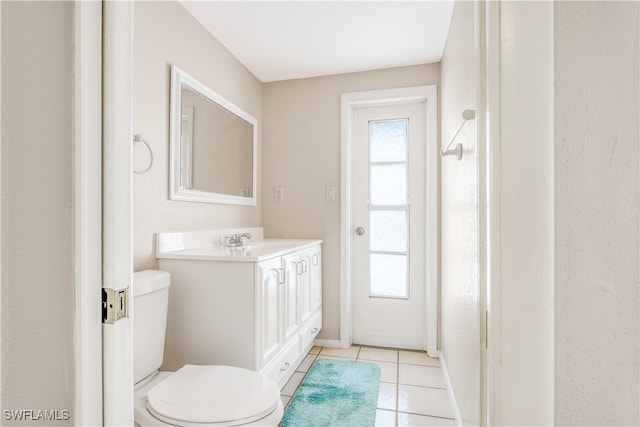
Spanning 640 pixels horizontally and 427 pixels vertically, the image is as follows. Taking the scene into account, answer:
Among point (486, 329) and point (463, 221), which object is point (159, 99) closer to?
point (463, 221)

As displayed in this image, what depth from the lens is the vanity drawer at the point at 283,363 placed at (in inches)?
68.3

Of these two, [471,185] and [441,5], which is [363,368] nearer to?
[471,185]

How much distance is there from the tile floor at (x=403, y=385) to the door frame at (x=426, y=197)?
6.6 inches

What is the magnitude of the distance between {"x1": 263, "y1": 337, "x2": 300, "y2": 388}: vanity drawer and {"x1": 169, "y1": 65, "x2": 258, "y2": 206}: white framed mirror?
1.03 m

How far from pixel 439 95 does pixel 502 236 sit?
8.04 feet

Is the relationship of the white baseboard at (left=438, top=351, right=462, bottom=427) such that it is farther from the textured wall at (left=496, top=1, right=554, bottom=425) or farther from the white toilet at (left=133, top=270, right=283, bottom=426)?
the textured wall at (left=496, top=1, right=554, bottom=425)

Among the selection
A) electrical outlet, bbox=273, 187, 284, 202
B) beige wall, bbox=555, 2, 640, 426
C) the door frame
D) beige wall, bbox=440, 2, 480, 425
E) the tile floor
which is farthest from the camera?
electrical outlet, bbox=273, 187, 284, 202

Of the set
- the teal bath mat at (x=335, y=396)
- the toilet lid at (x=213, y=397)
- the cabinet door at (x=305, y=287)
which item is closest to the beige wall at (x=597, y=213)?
the toilet lid at (x=213, y=397)

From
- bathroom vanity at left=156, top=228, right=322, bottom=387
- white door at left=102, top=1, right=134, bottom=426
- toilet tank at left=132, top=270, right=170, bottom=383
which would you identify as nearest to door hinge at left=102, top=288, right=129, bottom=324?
white door at left=102, top=1, right=134, bottom=426

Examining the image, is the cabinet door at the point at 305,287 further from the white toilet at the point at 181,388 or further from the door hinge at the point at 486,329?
the door hinge at the point at 486,329

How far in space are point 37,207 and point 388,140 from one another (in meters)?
2.58

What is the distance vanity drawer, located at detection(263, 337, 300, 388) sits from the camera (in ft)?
5.69

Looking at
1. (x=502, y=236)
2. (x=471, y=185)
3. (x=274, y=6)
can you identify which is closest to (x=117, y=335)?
(x=502, y=236)

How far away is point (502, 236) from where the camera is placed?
1.54ft
